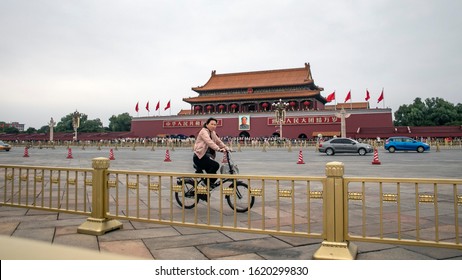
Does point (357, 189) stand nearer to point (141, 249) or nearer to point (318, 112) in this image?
point (141, 249)

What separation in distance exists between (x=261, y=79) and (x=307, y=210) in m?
44.4

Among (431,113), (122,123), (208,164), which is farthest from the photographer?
(122,123)

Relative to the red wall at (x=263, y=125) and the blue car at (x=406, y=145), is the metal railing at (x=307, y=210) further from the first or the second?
the red wall at (x=263, y=125)

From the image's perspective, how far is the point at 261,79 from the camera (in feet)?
155

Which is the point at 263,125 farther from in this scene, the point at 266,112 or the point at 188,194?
the point at 188,194

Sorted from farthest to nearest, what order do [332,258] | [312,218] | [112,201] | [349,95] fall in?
[349,95] → [112,201] → [312,218] → [332,258]

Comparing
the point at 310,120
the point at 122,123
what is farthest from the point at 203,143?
the point at 122,123

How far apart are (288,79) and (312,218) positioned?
4237cm

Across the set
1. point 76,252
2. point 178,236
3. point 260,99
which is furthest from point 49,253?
point 260,99

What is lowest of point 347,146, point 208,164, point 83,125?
point 208,164

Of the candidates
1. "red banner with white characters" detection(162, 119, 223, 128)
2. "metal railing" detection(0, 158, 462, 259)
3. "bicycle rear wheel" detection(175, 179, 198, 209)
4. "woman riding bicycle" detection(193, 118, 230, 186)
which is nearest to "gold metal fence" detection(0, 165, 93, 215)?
"metal railing" detection(0, 158, 462, 259)

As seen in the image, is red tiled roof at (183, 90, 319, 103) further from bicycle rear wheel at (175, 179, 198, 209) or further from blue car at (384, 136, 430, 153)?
bicycle rear wheel at (175, 179, 198, 209)

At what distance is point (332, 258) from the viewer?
2967 millimetres

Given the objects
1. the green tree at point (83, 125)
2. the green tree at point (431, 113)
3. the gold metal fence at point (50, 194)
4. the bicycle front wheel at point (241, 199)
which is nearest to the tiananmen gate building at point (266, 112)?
the green tree at point (431, 113)
